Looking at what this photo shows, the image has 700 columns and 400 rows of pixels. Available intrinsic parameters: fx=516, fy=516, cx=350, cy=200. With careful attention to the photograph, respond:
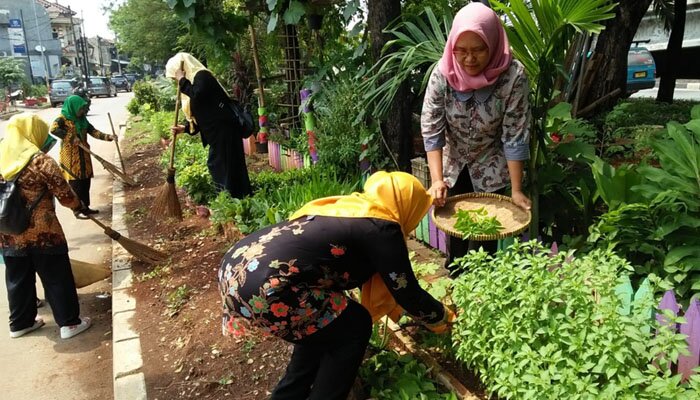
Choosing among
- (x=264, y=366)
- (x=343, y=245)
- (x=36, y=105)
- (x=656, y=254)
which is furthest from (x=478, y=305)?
(x=36, y=105)

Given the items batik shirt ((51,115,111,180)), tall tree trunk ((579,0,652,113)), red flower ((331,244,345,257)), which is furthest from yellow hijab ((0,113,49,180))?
tall tree trunk ((579,0,652,113))

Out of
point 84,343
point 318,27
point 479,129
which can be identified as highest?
point 318,27

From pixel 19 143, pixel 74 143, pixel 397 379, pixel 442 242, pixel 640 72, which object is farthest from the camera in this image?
pixel 640 72

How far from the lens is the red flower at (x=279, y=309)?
1881mm

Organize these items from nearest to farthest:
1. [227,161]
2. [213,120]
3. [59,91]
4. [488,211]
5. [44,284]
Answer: [488,211] → [44,284] → [213,120] → [227,161] → [59,91]

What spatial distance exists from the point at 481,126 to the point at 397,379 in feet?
4.10

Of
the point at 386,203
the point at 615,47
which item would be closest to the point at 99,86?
the point at 615,47

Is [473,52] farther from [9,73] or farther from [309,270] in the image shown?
[9,73]

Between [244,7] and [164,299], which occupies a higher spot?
[244,7]

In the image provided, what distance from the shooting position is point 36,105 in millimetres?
A: 27594

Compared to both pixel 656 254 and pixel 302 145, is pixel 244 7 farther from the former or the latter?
pixel 656 254

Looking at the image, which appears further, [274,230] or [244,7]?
[244,7]

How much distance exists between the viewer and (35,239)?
139 inches

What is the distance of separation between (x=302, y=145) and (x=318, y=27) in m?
Result: 1.53
